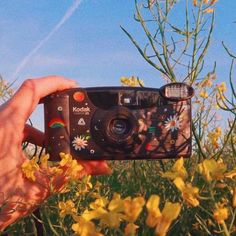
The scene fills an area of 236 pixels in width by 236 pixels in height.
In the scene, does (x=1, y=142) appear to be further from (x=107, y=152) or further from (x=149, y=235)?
(x=149, y=235)

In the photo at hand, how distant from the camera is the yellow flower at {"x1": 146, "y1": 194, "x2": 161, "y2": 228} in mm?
544

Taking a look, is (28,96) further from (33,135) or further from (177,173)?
(177,173)

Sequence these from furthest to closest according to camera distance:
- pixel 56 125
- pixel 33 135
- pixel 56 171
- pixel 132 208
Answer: pixel 33 135 < pixel 56 125 < pixel 56 171 < pixel 132 208

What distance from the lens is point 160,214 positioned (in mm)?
552

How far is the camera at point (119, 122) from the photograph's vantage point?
1.41 meters

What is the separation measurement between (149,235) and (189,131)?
36cm

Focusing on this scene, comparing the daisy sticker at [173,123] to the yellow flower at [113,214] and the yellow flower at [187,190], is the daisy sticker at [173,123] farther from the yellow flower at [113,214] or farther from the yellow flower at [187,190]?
the yellow flower at [113,214]

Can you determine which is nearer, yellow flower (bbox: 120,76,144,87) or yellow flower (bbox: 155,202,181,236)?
yellow flower (bbox: 155,202,181,236)

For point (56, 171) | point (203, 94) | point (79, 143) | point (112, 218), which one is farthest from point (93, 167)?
point (112, 218)

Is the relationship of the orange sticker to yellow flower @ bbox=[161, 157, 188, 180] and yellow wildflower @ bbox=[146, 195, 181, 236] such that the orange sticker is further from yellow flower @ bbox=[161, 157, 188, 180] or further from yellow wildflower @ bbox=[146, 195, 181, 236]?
yellow wildflower @ bbox=[146, 195, 181, 236]

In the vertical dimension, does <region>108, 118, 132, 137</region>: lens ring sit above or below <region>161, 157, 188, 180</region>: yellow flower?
below

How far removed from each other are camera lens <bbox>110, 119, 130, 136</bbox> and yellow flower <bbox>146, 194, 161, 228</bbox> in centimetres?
86

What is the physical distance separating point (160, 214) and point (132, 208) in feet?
0.12

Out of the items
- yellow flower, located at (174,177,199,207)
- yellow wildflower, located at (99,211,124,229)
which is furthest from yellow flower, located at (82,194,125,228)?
yellow flower, located at (174,177,199,207)
